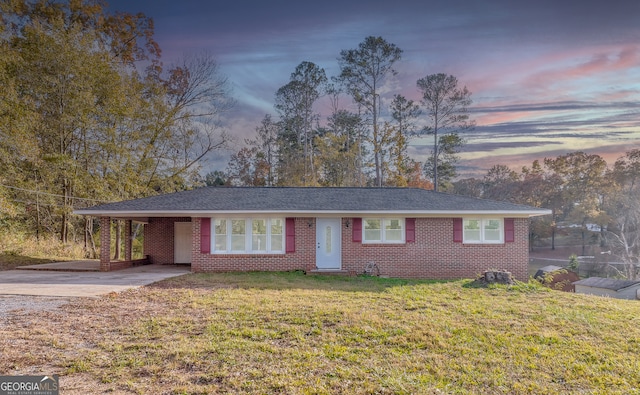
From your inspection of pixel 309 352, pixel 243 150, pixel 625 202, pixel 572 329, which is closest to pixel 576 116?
pixel 572 329

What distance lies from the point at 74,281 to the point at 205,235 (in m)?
3.92

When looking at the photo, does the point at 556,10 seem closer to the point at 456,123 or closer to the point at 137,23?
the point at 456,123

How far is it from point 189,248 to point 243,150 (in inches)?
650

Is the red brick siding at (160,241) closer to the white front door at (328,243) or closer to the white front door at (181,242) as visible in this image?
the white front door at (181,242)

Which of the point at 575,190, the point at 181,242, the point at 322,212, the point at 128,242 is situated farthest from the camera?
the point at 575,190

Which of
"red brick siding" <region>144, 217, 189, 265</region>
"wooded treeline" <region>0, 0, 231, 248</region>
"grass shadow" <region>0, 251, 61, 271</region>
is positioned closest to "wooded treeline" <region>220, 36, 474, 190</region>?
"wooded treeline" <region>0, 0, 231, 248</region>

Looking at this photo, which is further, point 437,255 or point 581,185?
point 581,185

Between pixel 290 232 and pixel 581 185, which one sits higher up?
pixel 581 185

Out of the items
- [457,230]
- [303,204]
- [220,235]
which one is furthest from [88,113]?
[457,230]

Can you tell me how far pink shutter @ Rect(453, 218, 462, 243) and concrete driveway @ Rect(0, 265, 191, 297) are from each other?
9.45 metres

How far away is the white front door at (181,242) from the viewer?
15508mm

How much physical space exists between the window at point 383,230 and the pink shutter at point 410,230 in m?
0.15

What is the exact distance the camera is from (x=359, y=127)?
27922 mm

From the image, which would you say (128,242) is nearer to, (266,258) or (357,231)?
(266,258)
